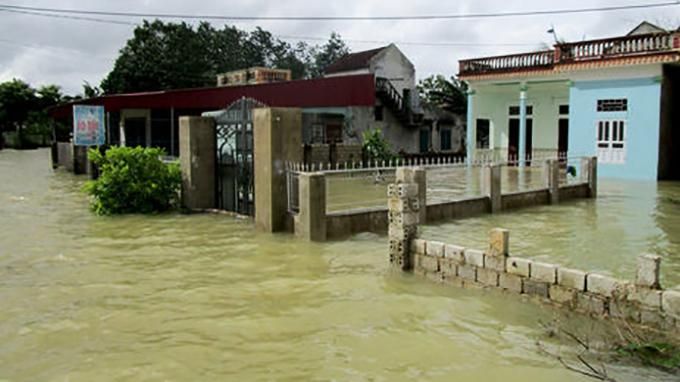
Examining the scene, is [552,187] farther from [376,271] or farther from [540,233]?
[376,271]

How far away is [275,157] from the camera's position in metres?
12.0

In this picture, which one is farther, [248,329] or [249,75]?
[249,75]

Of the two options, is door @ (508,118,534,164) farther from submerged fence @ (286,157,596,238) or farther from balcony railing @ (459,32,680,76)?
submerged fence @ (286,157,596,238)

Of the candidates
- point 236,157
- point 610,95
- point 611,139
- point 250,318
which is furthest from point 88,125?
point 250,318

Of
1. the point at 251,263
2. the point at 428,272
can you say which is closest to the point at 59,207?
the point at 251,263

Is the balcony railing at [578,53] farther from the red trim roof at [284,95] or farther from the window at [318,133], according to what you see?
the red trim roof at [284,95]

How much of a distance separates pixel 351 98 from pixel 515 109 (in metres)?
15.0

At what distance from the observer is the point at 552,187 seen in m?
16.5

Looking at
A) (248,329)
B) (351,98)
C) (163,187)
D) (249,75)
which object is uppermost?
(249,75)

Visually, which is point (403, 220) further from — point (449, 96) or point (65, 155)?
point (449, 96)

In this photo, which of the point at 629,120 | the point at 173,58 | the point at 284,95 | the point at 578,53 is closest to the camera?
the point at 284,95

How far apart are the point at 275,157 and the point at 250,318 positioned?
5262 millimetres

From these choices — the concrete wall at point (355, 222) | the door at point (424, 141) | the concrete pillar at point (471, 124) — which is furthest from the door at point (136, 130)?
the concrete wall at point (355, 222)

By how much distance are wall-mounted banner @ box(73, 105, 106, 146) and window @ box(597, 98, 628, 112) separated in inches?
737
